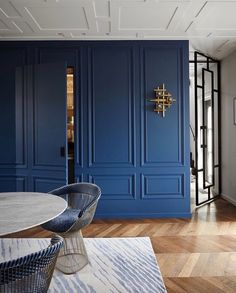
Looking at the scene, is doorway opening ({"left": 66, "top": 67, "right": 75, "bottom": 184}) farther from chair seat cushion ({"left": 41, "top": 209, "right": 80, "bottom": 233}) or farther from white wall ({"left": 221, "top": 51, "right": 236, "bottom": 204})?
white wall ({"left": 221, "top": 51, "right": 236, "bottom": 204})

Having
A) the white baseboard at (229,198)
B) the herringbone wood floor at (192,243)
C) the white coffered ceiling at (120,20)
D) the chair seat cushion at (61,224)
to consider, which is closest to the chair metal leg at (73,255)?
the chair seat cushion at (61,224)

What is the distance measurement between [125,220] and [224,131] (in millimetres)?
2870

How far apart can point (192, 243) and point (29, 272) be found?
2.70 metres

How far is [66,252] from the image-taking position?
3.12m

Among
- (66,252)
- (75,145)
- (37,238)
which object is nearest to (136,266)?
(66,252)

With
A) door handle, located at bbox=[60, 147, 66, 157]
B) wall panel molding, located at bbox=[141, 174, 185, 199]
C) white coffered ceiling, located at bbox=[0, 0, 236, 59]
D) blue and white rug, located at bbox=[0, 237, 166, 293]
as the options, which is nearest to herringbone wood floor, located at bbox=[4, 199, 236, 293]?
blue and white rug, located at bbox=[0, 237, 166, 293]

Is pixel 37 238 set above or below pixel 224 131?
below

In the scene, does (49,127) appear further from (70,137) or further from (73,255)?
(73,255)

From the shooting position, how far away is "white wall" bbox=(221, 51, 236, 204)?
5.69 meters

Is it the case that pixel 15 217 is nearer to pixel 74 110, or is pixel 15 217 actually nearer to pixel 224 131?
pixel 74 110

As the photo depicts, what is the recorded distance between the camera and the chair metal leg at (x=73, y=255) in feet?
9.49

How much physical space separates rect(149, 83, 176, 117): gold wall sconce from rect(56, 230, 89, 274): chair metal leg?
8.07 ft

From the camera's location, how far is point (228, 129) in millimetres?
5941

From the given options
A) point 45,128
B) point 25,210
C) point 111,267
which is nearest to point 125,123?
point 45,128
